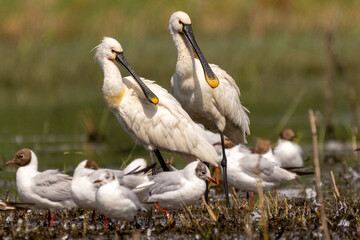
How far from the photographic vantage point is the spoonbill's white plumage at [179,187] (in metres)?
7.77

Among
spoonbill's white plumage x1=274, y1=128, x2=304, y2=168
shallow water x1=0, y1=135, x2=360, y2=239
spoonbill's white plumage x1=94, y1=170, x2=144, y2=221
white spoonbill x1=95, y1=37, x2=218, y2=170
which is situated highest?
white spoonbill x1=95, y1=37, x2=218, y2=170

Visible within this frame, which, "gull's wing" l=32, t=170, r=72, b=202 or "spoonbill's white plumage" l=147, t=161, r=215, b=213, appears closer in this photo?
"spoonbill's white plumage" l=147, t=161, r=215, b=213

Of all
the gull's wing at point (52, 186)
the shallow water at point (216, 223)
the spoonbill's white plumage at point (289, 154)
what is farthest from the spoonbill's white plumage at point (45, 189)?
the spoonbill's white plumage at point (289, 154)

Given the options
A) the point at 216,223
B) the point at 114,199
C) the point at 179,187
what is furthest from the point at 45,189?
the point at 216,223

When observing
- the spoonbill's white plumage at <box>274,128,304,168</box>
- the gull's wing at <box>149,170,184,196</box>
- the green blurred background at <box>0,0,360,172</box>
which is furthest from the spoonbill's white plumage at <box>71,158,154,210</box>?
the green blurred background at <box>0,0,360,172</box>

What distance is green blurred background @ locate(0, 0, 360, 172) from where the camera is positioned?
67.5ft

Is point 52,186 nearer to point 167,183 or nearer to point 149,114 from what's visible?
point 167,183

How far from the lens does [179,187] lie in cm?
780

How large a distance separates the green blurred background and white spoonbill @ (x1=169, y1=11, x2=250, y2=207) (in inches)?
327

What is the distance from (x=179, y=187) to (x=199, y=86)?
1.91m

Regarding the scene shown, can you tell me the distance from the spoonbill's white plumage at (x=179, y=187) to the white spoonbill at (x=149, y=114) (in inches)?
44.8

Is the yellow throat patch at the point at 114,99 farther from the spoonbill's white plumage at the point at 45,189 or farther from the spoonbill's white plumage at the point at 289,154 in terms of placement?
the spoonbill's white plumage at the point at 289,154

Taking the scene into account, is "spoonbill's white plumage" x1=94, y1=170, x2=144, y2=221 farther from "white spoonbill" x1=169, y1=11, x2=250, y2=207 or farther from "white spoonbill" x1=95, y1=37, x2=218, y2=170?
"white spoonbill" x1=169, y1=11, x2=250, y2=207

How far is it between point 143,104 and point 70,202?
1516mm
